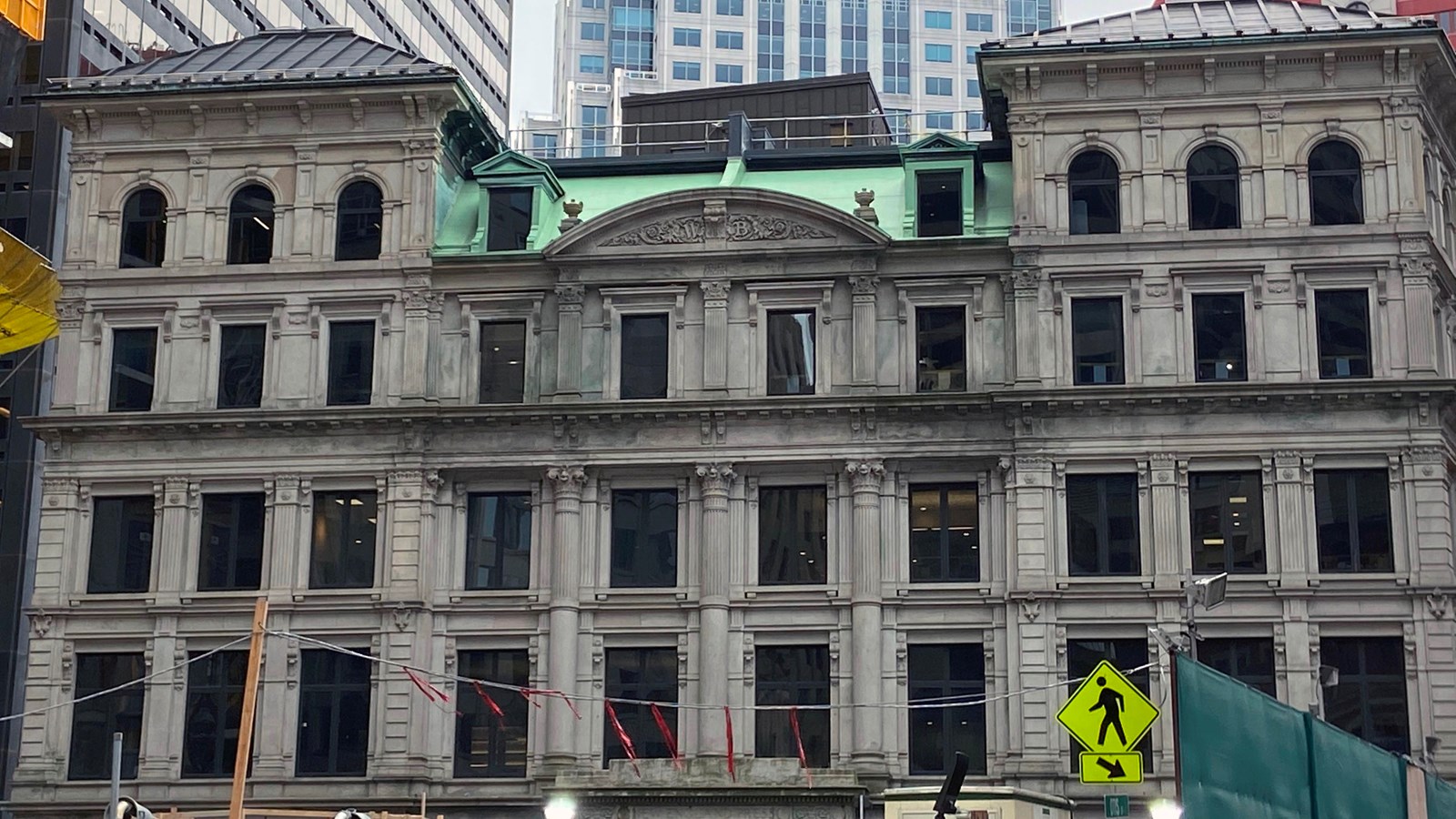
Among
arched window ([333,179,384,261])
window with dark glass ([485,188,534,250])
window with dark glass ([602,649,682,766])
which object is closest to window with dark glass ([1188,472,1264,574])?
window with dark glass ([602,649,682,766])

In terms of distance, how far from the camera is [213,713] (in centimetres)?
4838

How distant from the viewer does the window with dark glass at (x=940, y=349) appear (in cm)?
4806

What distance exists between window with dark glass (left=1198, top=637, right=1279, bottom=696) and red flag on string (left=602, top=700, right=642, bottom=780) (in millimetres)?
13152

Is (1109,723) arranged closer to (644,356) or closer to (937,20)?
(644,356)

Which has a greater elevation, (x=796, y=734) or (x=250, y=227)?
(x=250, y=227)

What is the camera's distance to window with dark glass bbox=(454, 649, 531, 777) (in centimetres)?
4759

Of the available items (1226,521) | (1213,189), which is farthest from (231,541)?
(1213,189)

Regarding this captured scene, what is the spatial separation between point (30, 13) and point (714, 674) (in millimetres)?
21085

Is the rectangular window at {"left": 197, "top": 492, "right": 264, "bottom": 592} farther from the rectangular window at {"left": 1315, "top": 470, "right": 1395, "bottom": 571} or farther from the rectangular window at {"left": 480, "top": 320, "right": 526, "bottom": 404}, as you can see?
the rectangular window at {"left": 1315, "top": 470, "right": 1395, "bottom": 571}

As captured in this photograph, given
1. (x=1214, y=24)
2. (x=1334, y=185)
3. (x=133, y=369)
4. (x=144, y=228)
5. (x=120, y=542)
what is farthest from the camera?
(x=144, y=228)

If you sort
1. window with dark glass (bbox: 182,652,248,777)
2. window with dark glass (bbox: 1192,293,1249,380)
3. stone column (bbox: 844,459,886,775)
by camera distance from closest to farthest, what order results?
1. stone column (bbox: 844,459,886,775)
2. window with dark glass (bbox: 1192,293,1249,380)
3. window with dark glass (bbox: 182,652,248,777)

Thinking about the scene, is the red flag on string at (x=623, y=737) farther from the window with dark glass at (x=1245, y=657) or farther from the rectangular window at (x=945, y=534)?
the window with dark glass at (x=1245, y=657)

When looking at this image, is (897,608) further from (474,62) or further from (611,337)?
(474,62)

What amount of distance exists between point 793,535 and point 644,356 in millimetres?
5839
